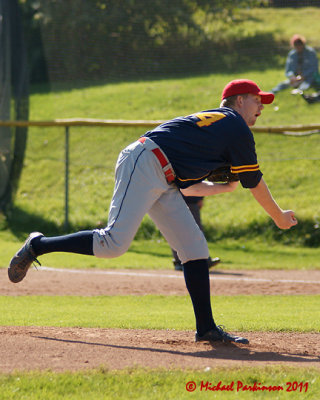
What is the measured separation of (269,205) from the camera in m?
4.75

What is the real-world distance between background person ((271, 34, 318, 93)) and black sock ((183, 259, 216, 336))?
1303 cm

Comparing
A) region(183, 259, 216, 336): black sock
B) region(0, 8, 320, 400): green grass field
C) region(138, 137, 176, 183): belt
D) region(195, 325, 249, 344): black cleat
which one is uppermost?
region(138, 137, 176, 183): belt

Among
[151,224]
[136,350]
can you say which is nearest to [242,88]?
[136,350]

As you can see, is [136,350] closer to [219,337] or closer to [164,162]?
[219,337]

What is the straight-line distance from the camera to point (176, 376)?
12.6 ft

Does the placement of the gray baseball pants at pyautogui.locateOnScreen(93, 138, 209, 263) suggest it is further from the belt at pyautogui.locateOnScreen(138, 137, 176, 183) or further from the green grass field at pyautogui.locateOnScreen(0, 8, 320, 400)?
the green grass field at pyautogui.locateOnScreen(0, 8, 320, 400)

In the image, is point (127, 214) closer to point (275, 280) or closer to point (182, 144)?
point (182, 144)

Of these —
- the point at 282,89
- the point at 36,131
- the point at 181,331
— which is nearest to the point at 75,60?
the point at 36,131

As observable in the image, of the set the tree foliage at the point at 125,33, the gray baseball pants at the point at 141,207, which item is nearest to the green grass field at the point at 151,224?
the tree foliage at the point at 125,33

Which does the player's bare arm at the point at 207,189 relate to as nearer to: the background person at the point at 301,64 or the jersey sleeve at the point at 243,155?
the jersey sleeve at the point at 243,155

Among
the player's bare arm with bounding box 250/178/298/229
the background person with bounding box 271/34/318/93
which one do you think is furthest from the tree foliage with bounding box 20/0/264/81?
the player's bare arm with bounding box 250/178/298/229

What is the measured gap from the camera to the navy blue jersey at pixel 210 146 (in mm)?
4574

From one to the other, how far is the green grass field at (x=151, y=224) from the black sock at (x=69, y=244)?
1017 millimetres

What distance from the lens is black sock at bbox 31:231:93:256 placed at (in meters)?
4.63
